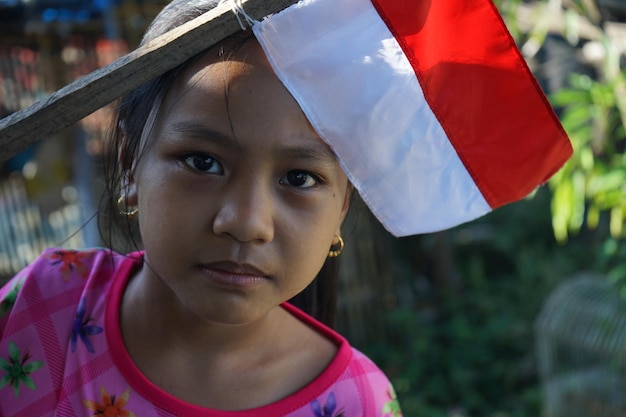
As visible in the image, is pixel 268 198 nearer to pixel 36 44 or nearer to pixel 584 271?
pixel 36 44

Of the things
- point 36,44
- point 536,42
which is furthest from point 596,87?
point 36,44

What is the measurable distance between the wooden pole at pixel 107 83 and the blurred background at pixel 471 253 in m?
2.07

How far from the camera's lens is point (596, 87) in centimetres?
284

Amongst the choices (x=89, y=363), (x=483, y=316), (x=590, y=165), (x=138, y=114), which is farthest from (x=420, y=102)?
(x=483, y=316)

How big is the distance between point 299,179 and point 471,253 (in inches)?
226

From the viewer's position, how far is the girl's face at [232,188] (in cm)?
109

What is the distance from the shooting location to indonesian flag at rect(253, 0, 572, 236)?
1114 mm

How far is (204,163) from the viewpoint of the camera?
1118 mm

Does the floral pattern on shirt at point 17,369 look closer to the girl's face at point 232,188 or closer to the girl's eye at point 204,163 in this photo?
the girl's face at point 232,188

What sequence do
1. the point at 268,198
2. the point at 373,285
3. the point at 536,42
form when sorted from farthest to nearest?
the point at 373,285 < the point at 536,42 < the point at 268,198

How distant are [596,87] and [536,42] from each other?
11.5 inches

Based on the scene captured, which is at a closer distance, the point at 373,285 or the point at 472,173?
the point at 472,173

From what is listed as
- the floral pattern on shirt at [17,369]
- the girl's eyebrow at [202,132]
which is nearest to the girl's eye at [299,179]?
the girl's eyebrow at [202,132]

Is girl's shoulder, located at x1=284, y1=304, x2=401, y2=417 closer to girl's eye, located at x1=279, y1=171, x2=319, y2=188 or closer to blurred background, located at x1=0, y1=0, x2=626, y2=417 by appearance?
girl's eye, located at x1=279, y1=171, x2=319, y2=188
